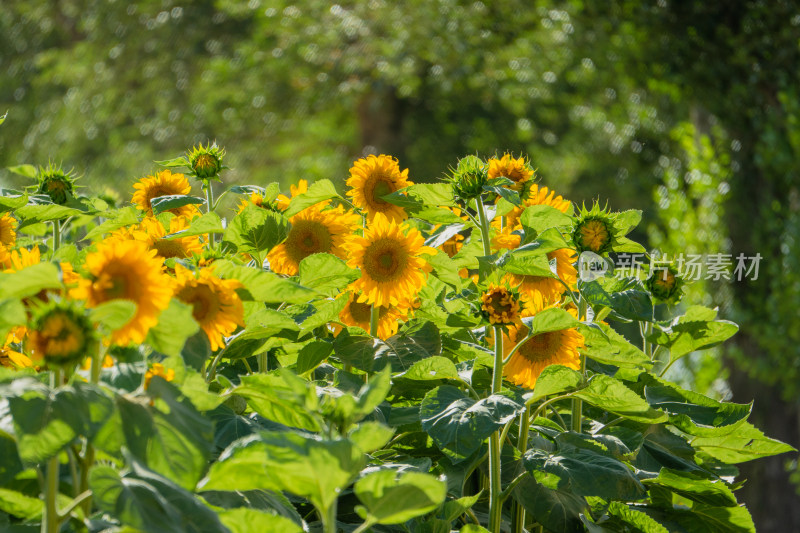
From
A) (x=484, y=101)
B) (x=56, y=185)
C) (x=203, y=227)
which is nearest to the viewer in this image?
(x=203, y=227)

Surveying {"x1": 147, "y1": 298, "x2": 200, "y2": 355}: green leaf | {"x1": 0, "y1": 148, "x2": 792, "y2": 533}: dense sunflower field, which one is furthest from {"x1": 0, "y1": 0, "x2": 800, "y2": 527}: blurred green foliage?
{"x1": 147, "y1": 298, "x2": 200, "y2": 355}: green leaf

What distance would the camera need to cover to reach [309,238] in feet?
3.17

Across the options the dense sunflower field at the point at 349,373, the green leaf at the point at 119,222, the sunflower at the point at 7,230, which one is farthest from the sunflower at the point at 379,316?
the sunflower at the point at 7,230

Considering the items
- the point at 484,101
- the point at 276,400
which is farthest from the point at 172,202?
the point at 484,101

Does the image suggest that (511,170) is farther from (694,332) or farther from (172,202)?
(172,202)

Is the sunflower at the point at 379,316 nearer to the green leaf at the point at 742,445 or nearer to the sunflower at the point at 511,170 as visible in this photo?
the sunflower at the point at 511,170

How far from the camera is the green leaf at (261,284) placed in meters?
0.63

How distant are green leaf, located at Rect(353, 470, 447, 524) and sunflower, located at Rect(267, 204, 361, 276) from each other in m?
0.46

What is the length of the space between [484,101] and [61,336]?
653 cm

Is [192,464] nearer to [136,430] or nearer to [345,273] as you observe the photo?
[136,430]

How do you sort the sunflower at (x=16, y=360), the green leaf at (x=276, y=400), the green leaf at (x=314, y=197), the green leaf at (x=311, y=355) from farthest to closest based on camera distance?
the green leaf at (x=314, y=197) → the green leaf at (x=311, y=355) → the sunflower at (x=16, y=360) → the green leaf at (x=276, y=400)

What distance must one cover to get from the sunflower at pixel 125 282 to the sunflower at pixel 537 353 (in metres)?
0.41

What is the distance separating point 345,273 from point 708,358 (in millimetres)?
3313

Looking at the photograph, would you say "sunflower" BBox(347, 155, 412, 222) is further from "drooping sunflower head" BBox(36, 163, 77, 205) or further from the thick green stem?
"drooping sunflower head" BBox(36, 163, 77, 205)
